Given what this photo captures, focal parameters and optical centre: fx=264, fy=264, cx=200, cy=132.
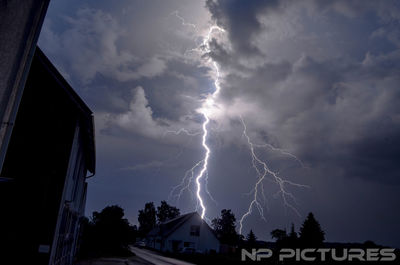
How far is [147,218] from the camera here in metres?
98.8

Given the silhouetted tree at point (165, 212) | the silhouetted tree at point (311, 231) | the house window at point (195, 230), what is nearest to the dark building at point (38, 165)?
the house window at point (195, 230)

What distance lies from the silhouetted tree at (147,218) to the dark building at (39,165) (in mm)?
95765

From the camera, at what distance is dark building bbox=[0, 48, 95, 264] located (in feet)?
23.2

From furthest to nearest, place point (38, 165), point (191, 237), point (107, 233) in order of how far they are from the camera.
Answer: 1. point (191, 237)
2. point (107, 233)
3. point (38, 165)

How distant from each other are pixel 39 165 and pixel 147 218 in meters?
97.6

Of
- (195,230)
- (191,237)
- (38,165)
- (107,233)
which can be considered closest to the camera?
(38,165)

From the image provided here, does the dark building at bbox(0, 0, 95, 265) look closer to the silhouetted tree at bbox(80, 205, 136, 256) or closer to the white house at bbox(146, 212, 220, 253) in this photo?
the silhouetted tree at bbox(80, 205, 136, 256)

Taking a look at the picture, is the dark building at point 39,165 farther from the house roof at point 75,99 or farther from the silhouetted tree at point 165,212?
the silhouetted tree at point 165,212

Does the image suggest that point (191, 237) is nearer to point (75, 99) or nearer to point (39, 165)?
point (39, 165)

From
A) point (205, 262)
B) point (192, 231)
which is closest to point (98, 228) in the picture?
point (205, 262)

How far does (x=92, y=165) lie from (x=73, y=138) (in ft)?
23.6

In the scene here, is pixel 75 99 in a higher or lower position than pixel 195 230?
higher

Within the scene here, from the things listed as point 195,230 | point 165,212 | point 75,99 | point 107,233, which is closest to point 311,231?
point 195,230

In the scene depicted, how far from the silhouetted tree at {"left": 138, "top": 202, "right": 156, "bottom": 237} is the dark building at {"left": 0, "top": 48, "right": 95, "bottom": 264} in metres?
95.8
